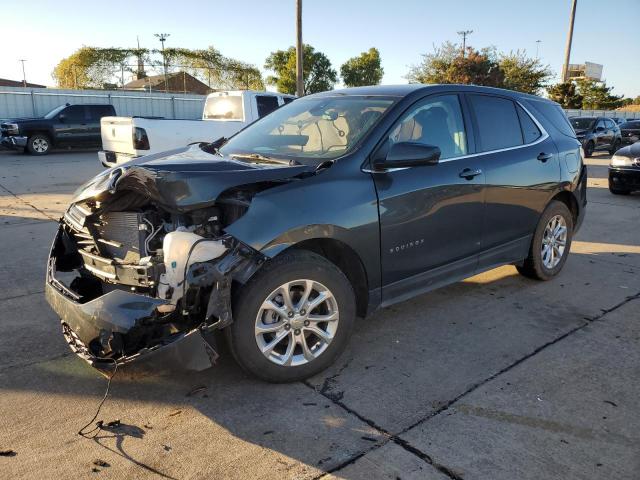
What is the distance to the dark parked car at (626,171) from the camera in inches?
419

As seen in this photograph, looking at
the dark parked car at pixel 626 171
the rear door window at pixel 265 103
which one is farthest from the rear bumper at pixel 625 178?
the rear door window at pixel 265 103

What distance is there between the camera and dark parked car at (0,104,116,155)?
17984mm

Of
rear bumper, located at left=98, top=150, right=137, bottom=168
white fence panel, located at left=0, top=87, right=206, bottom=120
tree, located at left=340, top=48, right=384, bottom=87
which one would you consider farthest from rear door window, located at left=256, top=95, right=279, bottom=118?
tree, located at left=340, top=48, right=384, bottom=87

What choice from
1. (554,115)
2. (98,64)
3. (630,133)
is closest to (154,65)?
(98,64)

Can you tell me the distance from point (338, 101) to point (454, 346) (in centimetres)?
212

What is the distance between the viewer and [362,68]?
7381 cm

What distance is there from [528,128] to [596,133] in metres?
18.4

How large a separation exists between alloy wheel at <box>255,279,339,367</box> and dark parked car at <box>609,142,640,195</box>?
986 centimetres

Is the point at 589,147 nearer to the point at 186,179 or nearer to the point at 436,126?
the point at 436,126

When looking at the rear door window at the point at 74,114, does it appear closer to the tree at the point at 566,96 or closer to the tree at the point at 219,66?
the tree at the point at 566,96

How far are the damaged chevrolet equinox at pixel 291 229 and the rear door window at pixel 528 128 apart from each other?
0.73 feet

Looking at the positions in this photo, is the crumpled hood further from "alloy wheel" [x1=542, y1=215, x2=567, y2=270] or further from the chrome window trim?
"alloy wheel" [x1=542, y1=215, x2=567, y2=270]

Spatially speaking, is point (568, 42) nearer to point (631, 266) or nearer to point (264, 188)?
point (631, 266)

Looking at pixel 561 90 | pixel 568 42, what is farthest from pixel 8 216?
pixel 561 90
